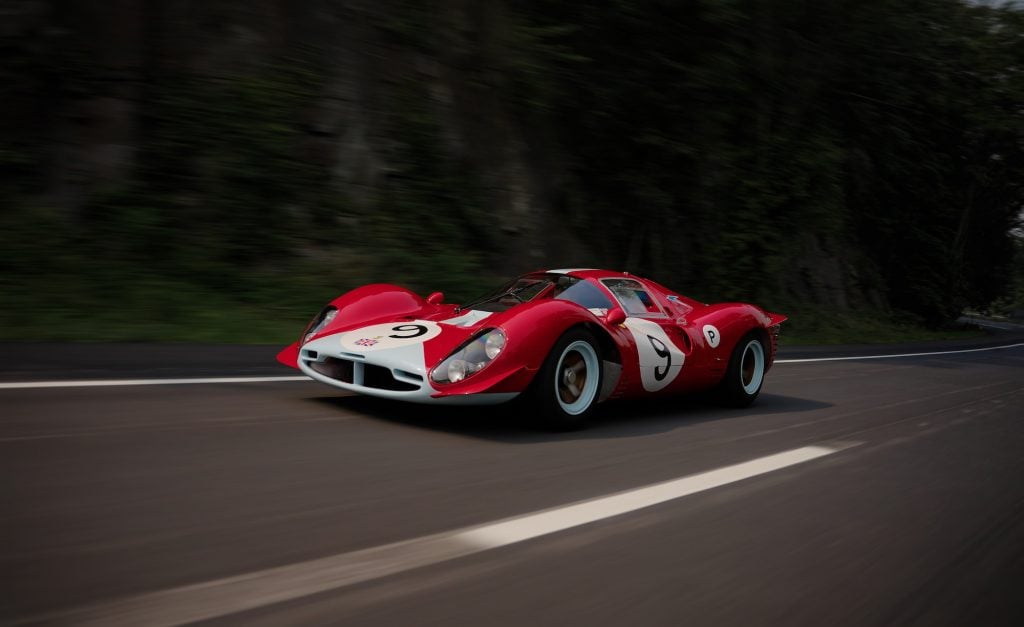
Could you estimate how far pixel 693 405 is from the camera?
6258 millimetres

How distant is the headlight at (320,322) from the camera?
16.6ft

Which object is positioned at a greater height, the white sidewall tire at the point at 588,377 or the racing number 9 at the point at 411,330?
the racing number 9 at the point at 411,330

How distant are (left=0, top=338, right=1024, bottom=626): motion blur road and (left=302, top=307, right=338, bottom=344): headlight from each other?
0.38 metres

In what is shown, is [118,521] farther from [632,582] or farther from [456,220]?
[456,220]

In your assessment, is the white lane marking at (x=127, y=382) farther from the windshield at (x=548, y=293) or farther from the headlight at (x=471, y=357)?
the headlight at (x=471, y=357)

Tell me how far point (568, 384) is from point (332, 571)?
102 inches

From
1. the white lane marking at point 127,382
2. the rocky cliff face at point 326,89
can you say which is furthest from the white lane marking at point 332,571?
the rocky cliff face at point 326,89

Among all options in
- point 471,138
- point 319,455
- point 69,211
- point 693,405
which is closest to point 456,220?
point 471,138

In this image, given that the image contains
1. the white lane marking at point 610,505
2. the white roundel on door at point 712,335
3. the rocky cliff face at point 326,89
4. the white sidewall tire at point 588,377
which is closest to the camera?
the white lane marking at point 610,505

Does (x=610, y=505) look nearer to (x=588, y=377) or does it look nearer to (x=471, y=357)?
(x=471, y=357)

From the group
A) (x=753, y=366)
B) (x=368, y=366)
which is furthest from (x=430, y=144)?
(x=368, y=366)

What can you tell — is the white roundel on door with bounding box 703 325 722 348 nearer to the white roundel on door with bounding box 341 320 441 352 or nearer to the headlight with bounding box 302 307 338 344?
the white roundel on door with bounding box 341 320 441 352

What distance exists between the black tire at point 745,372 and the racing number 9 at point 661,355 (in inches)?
33.8

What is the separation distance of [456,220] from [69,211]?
16.3ft
